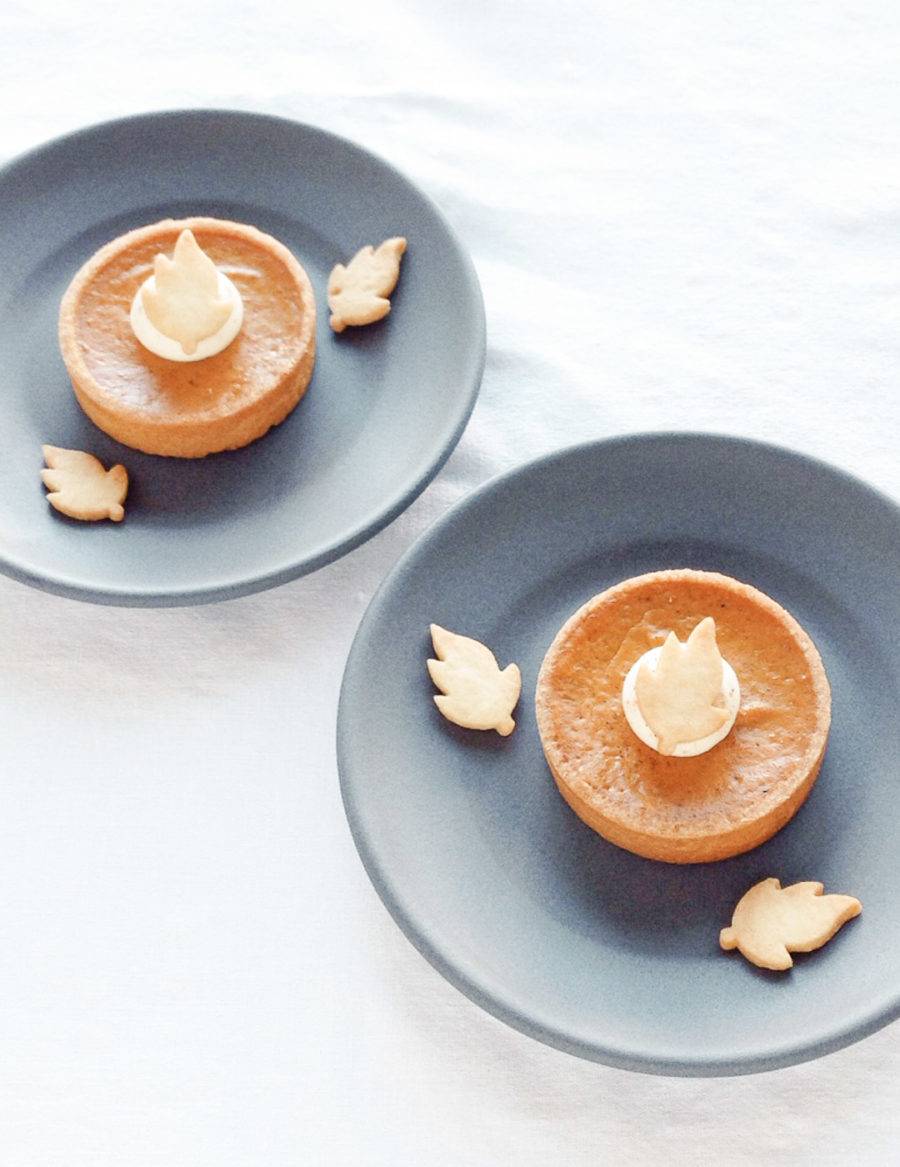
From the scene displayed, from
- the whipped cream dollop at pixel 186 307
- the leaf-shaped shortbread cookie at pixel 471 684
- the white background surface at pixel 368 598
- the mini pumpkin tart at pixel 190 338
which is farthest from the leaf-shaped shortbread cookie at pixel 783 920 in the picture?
the whipped cream dollop at pixel 186 307

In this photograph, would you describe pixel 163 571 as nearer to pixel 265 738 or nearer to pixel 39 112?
pixel 265 738

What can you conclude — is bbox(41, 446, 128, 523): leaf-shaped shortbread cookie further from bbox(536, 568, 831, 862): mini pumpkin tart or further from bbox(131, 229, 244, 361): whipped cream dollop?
bbox(536, 568, 831, 862): mini pumpkin tart

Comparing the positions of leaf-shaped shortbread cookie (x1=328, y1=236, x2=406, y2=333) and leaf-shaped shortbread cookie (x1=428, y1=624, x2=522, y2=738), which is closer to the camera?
leaf-shaped shortbread cookie (x1=428, y1=624, x2=522, y2=738)

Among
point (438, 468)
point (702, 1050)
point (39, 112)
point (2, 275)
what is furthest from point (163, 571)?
point (39, 112)

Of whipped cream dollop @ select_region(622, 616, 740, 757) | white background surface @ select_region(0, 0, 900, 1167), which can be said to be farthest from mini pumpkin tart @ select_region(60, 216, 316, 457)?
whipped cream dollop @ select_region(622, 616, 740, 757)

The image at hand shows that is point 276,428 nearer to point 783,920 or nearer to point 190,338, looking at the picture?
point 190,338

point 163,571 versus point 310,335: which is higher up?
point 310,335
